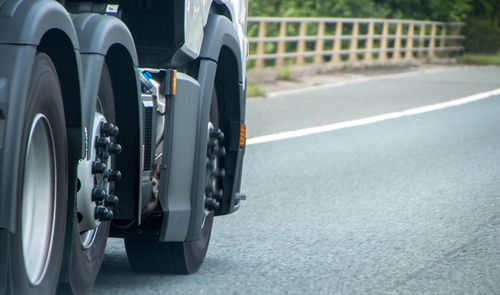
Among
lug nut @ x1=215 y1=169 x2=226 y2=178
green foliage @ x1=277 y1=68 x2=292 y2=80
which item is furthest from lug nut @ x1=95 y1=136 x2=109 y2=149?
green foliage @ x1=277 y1=68 x2=292 y2=80

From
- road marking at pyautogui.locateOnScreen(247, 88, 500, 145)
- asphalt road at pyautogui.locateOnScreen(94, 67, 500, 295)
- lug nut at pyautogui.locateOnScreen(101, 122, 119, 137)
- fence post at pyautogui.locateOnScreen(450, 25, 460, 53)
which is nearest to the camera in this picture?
lug nut at pyautogui.locateOnScreen(101, 122, 119, 137)

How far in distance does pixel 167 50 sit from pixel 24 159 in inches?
67.0

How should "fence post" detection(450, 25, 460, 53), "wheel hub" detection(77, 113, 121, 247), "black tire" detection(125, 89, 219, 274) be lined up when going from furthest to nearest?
"fence post" detection(450, 25, 460, 53) → "black tire" detection(125, 89, 219, 274) → "wheel hub" detection(77, 113, 121, 247)

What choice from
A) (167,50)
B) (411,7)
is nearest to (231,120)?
(167,50)

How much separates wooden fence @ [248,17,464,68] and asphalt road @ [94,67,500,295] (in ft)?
29.2

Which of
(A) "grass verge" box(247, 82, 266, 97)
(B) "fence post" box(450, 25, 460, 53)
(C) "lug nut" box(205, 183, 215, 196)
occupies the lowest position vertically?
(B) "fence post" box(450, 25, 460, 53)

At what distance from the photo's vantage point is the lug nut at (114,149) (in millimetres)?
3711

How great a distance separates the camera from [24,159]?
287cm

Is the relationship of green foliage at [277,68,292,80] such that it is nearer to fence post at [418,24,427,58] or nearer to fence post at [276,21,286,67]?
fence post at [276,21,286,67]

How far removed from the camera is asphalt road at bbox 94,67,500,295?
15.2 feet

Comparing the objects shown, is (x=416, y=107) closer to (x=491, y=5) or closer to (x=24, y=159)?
(x=24, y=159)

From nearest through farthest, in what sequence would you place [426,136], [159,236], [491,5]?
1. [159,236]
2. [426,136]
3. [491,5]

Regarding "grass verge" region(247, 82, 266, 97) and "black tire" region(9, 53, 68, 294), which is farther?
"grass verge" region(247, 82, 266, 97)

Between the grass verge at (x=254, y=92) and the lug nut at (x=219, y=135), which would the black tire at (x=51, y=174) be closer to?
the lug nut at (x=219, y=135)
